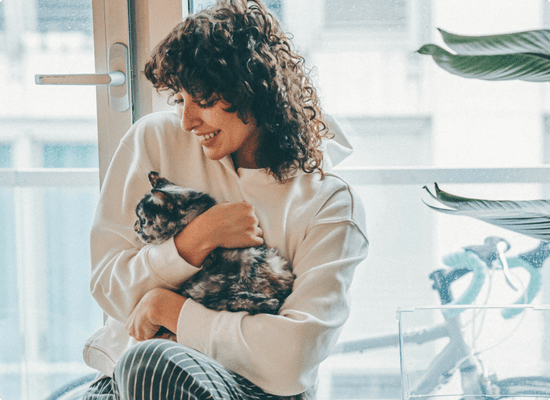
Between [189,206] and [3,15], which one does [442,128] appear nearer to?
[189,206]

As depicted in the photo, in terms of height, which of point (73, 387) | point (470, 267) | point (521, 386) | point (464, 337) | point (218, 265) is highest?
point (218, 265)

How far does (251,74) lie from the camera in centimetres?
106

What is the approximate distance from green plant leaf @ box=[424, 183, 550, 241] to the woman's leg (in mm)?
550

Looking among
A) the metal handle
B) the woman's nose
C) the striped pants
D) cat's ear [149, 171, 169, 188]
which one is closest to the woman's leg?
the striped pants

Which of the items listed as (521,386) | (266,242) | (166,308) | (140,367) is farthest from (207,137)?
(521,386)

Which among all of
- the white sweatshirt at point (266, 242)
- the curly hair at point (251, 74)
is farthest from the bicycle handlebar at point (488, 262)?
the curly hair at point (251, 74)

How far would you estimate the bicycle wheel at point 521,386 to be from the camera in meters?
1.35

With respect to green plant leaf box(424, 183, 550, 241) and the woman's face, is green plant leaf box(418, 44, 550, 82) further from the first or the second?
the woman's face

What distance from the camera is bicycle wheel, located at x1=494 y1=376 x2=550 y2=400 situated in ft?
4.43

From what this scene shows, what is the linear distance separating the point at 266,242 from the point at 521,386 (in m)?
0.87

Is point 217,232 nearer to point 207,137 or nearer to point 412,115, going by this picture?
point 207,137

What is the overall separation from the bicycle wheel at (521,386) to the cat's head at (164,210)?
0.99 m

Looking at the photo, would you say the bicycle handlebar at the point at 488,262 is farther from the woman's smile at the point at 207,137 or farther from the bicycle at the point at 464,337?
the woman's smile at the point at 207,137

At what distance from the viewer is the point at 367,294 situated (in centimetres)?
160
